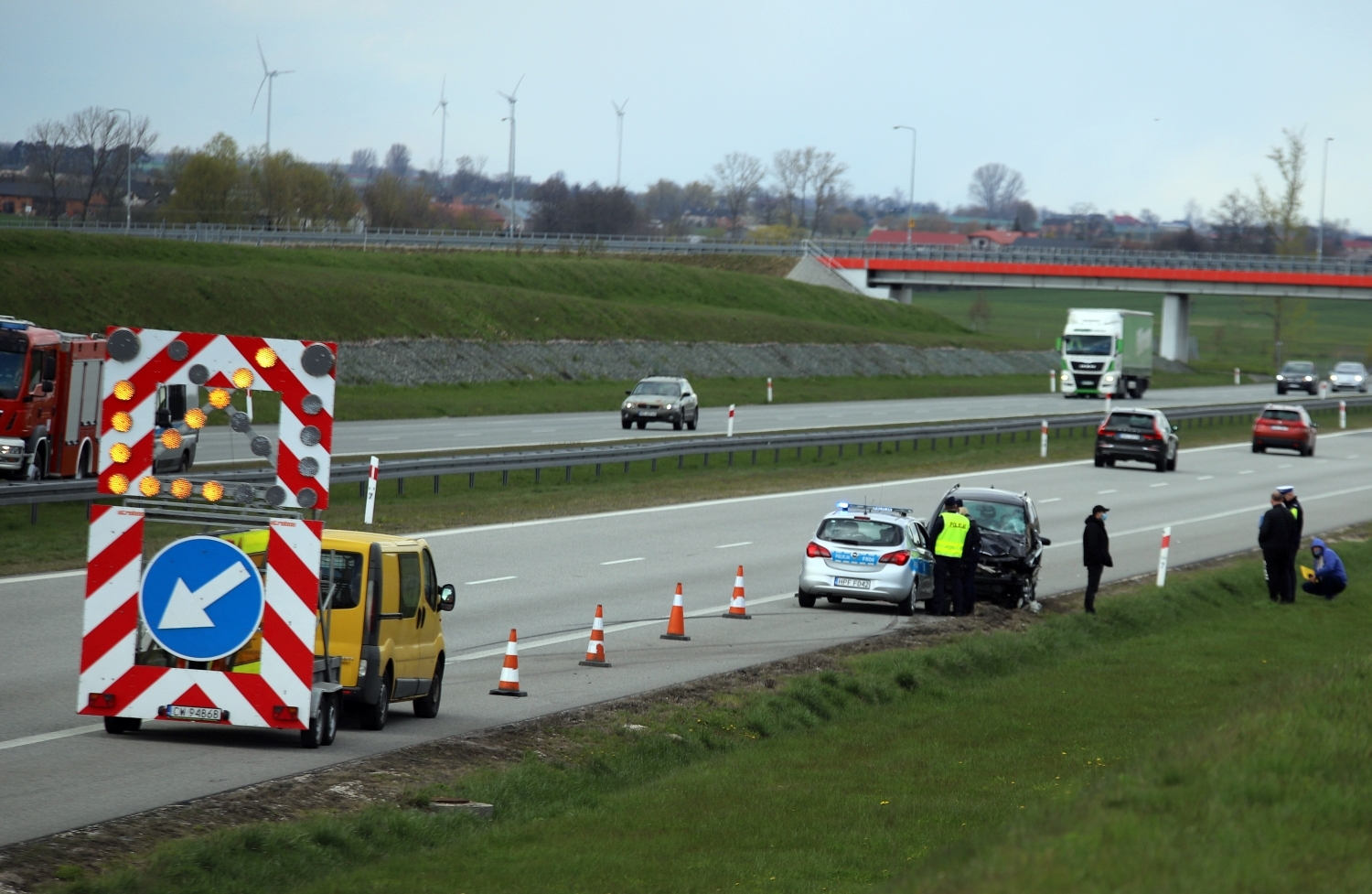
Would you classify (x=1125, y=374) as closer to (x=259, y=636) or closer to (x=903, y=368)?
(x=903, y=368)

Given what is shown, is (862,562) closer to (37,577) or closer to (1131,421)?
(37,577)

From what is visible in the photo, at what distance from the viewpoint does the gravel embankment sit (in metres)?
57.0

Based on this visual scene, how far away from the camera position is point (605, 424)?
5006 cm

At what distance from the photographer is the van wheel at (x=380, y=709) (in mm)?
12531

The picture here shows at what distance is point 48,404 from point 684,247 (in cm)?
8921

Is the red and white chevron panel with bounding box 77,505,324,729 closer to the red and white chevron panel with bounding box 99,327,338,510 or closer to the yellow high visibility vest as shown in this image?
the red and white chevron panel with bounding box 99,327,338,510

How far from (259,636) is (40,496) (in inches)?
551

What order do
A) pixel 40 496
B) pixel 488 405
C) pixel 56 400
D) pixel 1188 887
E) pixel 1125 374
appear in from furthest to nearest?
pixel 1125 374, pixel 488 405, pixel 56 400, pixel 40 496, pixel 1188 887

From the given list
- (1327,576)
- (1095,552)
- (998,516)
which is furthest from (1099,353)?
(1095,552)

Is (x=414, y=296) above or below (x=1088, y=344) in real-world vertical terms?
above

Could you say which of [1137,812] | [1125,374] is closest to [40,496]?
[1137,812]

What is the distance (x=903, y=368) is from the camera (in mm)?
84562

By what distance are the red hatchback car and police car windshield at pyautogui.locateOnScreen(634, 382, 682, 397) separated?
1802 centimetres

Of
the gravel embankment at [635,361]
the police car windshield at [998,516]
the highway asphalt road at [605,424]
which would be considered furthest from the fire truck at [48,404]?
the gravel embankment at [635,361]
